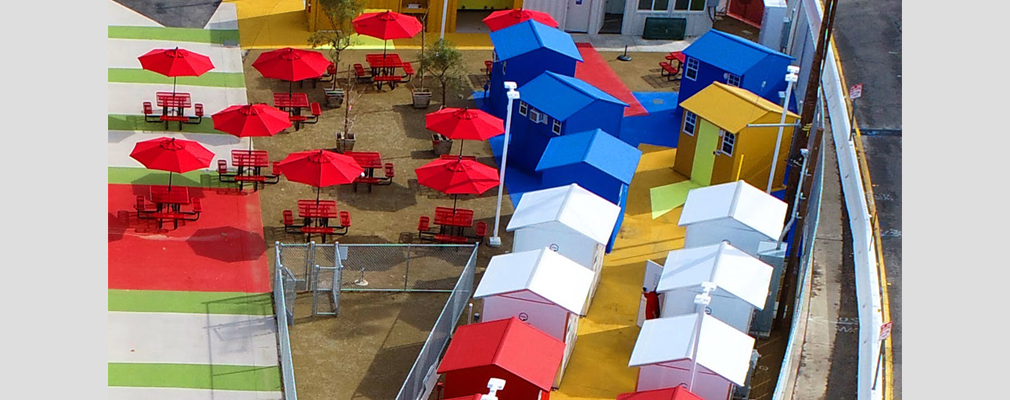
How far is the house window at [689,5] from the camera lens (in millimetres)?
44750

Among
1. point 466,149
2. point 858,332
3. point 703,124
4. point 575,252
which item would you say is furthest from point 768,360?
point 466,149

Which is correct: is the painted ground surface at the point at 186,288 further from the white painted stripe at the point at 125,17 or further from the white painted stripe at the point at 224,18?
the white painted stripe at the point at 224,18

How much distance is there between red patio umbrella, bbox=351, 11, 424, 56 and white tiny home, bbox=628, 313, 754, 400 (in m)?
15.9

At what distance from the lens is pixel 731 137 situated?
3409 centimetres

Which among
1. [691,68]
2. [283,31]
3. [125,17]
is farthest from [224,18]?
[691,68]

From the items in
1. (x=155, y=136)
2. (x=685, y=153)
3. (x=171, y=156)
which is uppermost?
(x=685, y=153)

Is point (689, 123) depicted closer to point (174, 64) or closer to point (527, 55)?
point (527, 55)

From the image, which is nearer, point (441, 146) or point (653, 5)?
point (441, 146)

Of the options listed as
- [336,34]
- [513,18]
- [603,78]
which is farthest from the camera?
[603,78]

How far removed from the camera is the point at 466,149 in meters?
36.3

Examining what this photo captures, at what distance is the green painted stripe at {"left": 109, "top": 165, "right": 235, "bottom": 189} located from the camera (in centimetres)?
3291

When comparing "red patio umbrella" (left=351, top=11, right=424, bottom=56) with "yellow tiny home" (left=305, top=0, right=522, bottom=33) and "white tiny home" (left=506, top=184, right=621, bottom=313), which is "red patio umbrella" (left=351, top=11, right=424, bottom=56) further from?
"white tiny home" (left=506, top=184, right=621, bottom=313)

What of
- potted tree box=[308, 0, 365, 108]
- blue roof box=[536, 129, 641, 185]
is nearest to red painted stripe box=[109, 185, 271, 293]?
potted tree box=[308, 0, 365, 108]

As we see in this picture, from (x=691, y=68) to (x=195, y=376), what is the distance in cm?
1905
